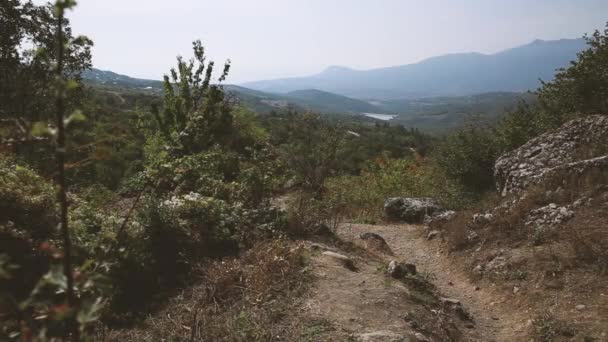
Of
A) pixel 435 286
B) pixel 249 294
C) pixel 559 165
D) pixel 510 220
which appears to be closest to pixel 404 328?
pixel 249 294

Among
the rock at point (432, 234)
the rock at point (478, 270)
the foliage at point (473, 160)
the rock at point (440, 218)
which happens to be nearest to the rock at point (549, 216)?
the rock at point (478, 270)

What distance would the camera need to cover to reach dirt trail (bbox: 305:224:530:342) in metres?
4.75

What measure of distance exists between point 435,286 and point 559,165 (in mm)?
4323

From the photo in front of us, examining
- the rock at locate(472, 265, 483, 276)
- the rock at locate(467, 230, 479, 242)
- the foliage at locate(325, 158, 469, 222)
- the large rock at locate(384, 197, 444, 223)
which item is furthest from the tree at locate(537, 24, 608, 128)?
the rock at locate(472, 265, 483, 276)

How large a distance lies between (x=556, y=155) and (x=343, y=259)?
627cm

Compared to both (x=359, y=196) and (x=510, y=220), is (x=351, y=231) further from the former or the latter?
(x=359, y=196)

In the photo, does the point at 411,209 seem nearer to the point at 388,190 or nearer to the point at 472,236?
the point at 472,236

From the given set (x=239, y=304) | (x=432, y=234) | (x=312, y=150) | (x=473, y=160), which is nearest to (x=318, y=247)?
(x=239, y=304)

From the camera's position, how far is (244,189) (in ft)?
28.0

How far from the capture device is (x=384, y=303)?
5.28m

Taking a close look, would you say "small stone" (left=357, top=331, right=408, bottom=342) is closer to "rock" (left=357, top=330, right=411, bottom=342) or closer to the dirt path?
"rock" (left=357, top=330, right=411, bottom=342)

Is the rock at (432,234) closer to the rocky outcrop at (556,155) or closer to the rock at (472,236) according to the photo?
the rock at (472,236)

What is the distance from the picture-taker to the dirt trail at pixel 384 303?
4.75m

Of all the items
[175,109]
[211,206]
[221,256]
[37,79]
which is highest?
[37,79]
